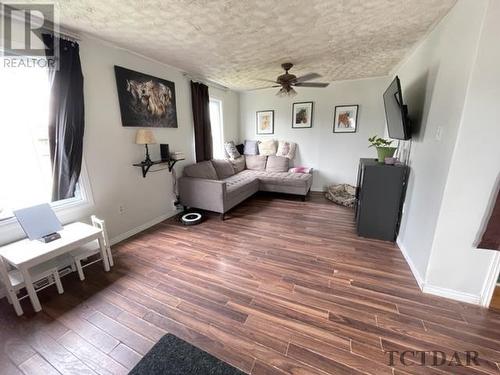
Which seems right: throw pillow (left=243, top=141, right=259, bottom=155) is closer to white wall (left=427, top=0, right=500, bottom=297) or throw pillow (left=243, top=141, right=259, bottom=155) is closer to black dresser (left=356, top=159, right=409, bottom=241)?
black dresser (left=356, top=159, right=409, bottom=241)

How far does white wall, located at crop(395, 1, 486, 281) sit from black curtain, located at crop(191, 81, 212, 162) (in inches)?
122

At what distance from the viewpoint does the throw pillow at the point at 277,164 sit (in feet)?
15.2

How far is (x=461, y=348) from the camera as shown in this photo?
4.31 ft

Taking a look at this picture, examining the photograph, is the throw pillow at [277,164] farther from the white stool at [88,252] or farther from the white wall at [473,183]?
the white stool at [88,252]

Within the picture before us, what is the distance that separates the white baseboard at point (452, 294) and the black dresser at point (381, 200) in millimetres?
885

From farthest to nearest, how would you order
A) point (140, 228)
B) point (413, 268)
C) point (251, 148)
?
point (251, 148) → point (140, 228) → point (413, 268)

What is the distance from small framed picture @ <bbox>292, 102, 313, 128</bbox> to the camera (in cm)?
448

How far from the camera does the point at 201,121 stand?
3.79 m

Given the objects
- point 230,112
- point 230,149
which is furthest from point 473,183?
point 230,112

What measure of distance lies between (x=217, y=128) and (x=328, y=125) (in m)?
2.40

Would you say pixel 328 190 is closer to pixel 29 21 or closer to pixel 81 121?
pixel 81 121

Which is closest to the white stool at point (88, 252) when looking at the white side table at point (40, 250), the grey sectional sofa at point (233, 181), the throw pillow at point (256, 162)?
the white side table at point (40, 250)

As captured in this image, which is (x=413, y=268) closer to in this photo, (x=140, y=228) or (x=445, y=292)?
(x=445, y=292)

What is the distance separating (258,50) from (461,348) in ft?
10.6
